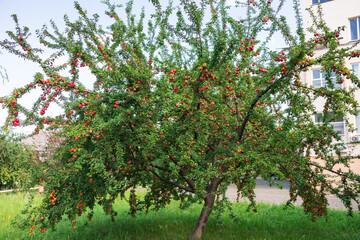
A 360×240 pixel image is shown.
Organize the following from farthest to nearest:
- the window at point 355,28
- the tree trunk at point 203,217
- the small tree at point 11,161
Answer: the window at point 355,28
the small tree at point 11,161
the tree trunk at point 203,217

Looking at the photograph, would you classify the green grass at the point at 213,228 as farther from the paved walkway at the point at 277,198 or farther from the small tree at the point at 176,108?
the paved walkway at the point at 277,198

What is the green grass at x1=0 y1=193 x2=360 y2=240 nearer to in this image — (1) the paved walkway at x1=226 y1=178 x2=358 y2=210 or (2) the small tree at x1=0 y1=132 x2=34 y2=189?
(1) the paved walkway at x1=226 y1=178 x2=358 y2=210

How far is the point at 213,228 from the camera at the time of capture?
6.43m

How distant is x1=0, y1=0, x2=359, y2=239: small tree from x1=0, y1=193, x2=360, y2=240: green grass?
89 centimetres

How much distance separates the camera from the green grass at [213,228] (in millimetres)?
5848

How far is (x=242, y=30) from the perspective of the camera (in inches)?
192

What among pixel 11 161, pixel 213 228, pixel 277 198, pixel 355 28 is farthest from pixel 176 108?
pixel 355 28

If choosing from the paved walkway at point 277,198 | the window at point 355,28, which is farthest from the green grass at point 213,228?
the window at point 355,28

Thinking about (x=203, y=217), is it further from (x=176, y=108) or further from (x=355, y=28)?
(x=355, y=28)

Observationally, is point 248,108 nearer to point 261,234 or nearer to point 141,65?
point 141,65

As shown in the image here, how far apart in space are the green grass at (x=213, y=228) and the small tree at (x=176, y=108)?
2.92 feet

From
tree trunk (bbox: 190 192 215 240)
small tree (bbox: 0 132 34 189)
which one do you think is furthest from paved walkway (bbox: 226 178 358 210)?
small tree (bbox: 0 132 34 189)

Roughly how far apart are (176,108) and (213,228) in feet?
11.6

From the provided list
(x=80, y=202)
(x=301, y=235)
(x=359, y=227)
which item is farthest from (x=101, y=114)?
(x=359, y=227)
